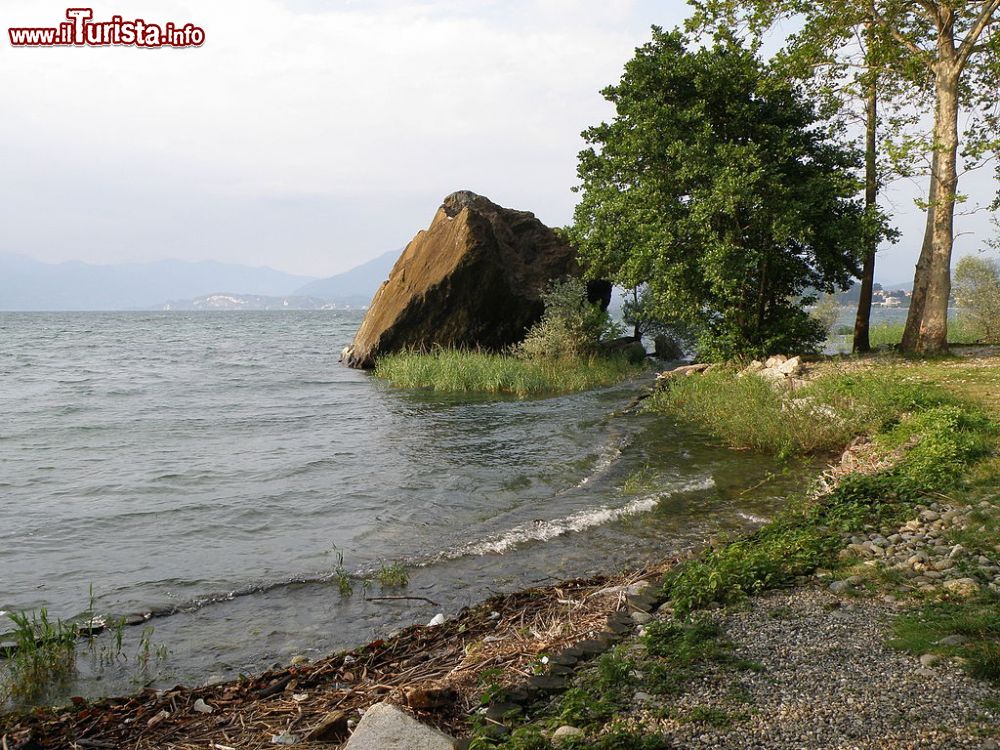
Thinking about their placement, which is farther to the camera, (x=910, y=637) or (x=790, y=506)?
(x=790, y=506)

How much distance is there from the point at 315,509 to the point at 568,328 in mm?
15519

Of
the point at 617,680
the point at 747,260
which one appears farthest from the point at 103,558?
the point at 747,260

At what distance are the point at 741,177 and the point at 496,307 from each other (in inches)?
495

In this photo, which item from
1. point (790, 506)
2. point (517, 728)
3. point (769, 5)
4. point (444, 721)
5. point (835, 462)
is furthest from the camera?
point (769, 5)

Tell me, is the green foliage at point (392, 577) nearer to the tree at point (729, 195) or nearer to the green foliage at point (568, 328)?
the tree at point (729, 195)

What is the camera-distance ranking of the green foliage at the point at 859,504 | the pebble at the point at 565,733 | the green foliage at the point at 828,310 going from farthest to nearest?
the green foliage at the point at 828,310 → the green foliage at the point at 859,504 → the pebble at the point at 565,733

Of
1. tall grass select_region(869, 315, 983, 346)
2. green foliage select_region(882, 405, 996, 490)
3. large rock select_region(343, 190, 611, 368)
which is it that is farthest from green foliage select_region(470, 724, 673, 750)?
tall grass select_region(869, 315, 983, 346)

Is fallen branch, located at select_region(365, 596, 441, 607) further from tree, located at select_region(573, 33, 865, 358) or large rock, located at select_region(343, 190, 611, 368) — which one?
large rock, located at select_region(343, 190, 611, 368)

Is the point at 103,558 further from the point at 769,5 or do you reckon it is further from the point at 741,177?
the point at 769,5

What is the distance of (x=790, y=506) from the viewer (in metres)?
9.35

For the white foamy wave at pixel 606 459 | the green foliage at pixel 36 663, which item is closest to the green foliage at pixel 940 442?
the white foamy wave at pixel 606 459

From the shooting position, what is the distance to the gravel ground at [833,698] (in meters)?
3.87

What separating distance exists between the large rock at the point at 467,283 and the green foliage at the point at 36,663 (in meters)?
21.3

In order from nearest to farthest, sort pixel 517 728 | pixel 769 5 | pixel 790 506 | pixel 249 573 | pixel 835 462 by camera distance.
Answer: pixel 517 728 → pixel 249 573 → pixel 790 506 → pixel 835 462 → pixel 769 5
